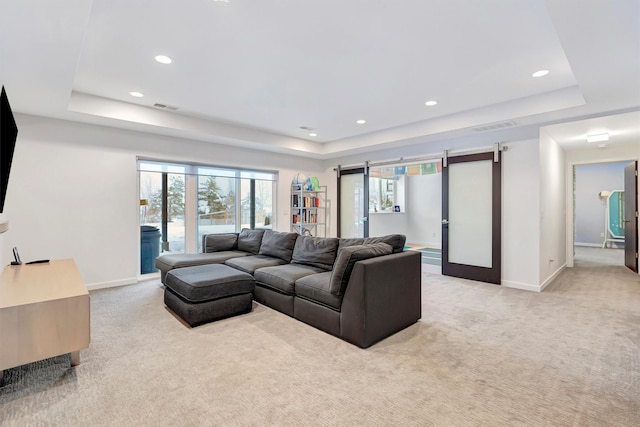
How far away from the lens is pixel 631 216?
6031mm

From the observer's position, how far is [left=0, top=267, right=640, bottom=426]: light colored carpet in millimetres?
1750

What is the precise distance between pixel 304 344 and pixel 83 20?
283cm

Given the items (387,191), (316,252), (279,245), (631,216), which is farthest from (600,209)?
(279,245)

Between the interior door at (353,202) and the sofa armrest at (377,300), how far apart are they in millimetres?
3716

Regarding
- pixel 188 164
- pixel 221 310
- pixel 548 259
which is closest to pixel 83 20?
pixel 221 310

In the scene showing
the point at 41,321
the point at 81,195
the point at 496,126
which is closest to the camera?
the point at 41,321

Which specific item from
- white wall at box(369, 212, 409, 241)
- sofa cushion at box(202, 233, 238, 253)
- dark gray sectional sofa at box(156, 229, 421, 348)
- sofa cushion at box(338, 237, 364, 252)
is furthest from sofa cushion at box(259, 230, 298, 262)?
white wall at box(369, 212, 409, 241)

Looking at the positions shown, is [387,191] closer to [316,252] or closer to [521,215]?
[521,215]

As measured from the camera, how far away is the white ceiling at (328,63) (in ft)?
6.97

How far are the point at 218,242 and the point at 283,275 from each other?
200 cm

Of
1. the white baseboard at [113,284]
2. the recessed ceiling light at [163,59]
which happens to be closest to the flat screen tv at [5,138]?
the recessed ceiling light at [163,59]

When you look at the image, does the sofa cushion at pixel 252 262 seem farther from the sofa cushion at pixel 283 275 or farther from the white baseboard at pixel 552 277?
the white baseboard at pixel 552 277

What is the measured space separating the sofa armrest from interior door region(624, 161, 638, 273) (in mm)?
5670

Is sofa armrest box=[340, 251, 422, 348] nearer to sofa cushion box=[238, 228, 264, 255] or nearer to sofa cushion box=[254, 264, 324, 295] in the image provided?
sofa cushion box=[254, 264, 324, 295]
